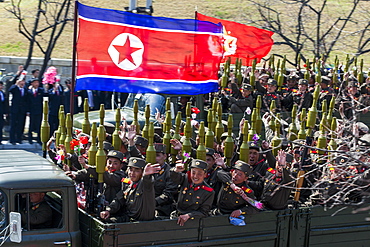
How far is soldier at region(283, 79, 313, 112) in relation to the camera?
14.1 meters

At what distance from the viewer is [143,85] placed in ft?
30.2

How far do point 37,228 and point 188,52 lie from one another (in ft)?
13.3

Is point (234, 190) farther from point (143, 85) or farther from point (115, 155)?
point (143, 85)

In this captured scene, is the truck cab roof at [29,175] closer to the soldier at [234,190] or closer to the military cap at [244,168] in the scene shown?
the soldier at [234,190]

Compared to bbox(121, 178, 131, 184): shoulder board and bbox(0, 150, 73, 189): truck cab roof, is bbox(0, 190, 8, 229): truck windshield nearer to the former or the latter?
bbox(0, 150, 73, 189): truck cab roof

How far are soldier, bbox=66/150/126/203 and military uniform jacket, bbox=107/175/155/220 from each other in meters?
0.23

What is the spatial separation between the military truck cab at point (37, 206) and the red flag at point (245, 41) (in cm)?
945

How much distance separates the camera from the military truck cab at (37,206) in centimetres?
634

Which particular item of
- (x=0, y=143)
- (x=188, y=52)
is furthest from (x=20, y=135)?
(x=188, y=52)

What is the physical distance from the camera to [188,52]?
9.71 metres

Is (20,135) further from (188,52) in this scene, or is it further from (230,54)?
(188,52)

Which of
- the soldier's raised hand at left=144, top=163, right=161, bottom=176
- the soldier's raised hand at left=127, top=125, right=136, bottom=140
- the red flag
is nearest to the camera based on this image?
the soldier's raised hand at left=144, top=163, right=161, bottom=176

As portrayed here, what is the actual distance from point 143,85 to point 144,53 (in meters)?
0.48

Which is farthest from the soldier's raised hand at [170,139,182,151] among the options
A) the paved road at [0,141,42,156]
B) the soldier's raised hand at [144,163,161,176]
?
the paved road at [0,141,42,156]
